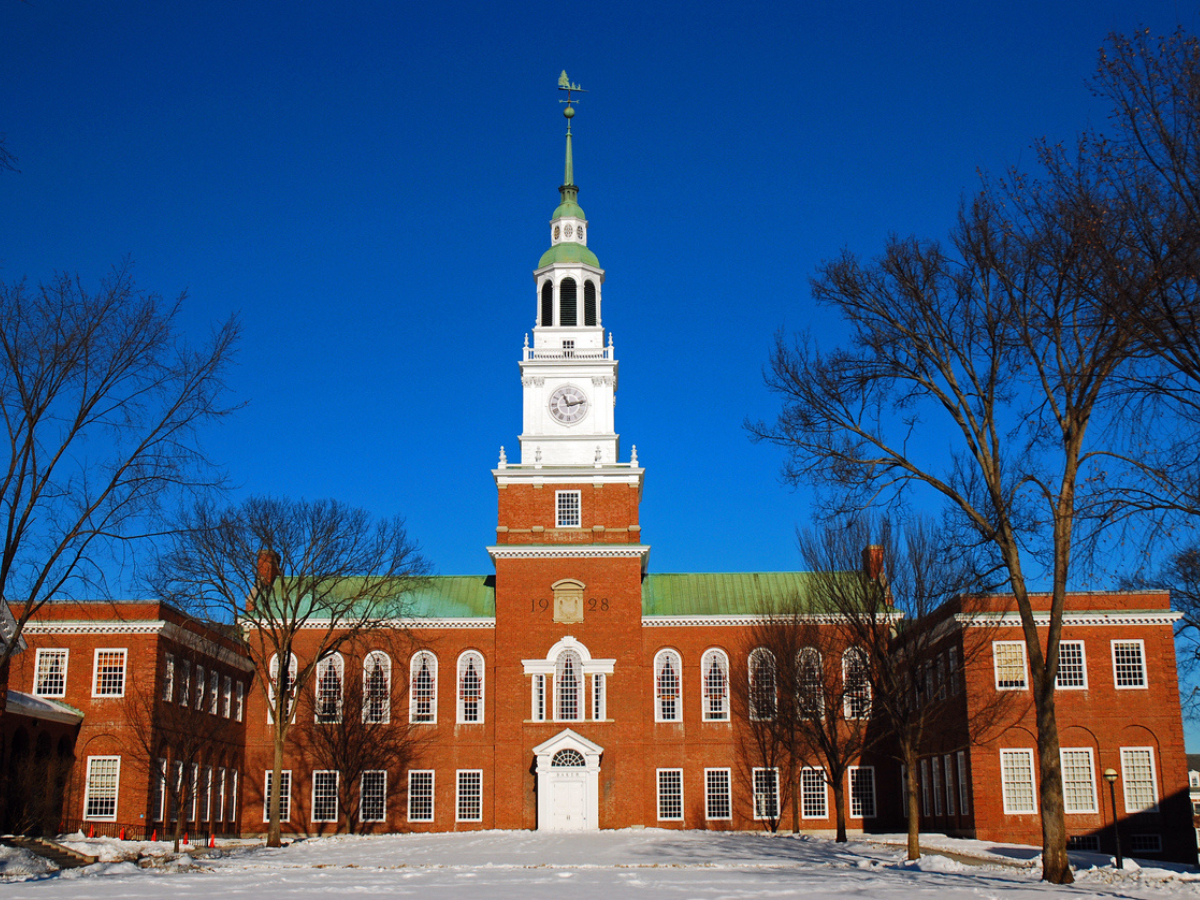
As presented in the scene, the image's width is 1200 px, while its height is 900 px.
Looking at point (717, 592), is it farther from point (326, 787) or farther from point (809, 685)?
point (326, 787)

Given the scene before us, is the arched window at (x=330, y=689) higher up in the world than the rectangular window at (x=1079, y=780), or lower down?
higher up

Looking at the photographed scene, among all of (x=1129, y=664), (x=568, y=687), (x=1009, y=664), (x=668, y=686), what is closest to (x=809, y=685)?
(x=1009, y=664)

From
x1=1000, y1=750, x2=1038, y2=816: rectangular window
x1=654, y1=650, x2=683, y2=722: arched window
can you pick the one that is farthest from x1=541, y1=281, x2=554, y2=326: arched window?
x1=1000, y1=750, x2=1038, y2=816: rectangular window

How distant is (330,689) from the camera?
5162 centimetres

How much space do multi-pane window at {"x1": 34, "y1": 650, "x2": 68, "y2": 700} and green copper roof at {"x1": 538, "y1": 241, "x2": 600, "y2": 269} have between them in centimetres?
2592

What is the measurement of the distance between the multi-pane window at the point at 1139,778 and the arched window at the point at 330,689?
3130cm

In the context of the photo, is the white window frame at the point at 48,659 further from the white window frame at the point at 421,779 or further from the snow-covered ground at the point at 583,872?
the white window frame at the point at 421,779

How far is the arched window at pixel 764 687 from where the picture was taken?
47.1 m

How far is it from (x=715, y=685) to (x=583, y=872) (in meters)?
26.7

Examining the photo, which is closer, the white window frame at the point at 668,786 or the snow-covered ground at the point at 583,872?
the snow-covered ground at the point at 583,872

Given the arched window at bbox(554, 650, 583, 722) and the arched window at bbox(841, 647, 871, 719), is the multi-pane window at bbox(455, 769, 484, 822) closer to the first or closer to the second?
the arched window at bbox(554, 650, 583, 722)

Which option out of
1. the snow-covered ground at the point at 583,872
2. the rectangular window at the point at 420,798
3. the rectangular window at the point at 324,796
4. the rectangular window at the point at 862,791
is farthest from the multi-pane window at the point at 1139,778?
the rectangular window at the point at 324,796

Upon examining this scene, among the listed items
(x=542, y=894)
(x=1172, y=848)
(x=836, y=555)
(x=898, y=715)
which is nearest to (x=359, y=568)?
(x=836, y=555)

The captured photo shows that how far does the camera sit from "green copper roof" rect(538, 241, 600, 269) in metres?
52.7
